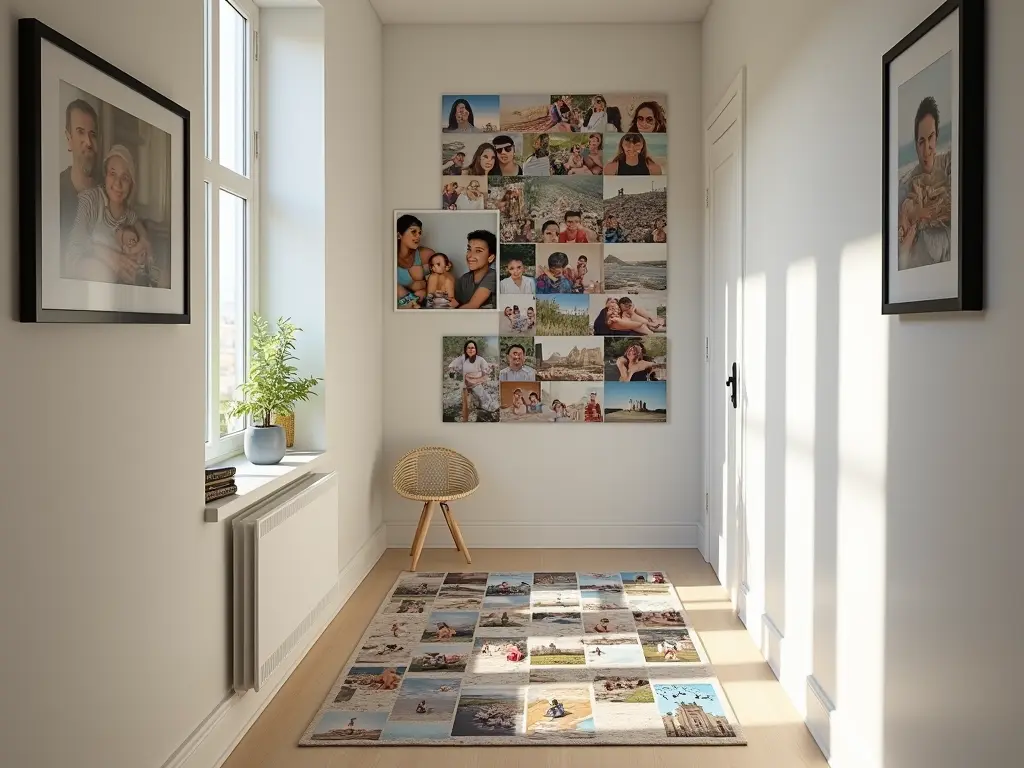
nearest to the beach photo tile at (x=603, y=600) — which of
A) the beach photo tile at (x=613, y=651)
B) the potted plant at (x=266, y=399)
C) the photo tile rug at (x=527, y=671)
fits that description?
the photo tile rug at (x=527, y=671)

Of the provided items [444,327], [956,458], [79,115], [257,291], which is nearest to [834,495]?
[956,458]

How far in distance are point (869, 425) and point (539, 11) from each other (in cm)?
354

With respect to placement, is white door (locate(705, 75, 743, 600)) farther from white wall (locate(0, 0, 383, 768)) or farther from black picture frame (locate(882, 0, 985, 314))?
white wall (locate(0, 0, 383, 768))

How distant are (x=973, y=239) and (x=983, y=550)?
1.98ft

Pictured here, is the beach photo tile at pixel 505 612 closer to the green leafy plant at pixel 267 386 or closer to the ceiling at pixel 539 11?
the green leafy plant at pixel 267 386

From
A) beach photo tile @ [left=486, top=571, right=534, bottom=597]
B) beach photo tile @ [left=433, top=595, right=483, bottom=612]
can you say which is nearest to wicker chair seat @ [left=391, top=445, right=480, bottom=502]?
beach photo tile @ [left=486, top=571, right=534, bottom=597]

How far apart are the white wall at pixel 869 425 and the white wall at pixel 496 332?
139cm

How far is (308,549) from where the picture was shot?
3566 mm

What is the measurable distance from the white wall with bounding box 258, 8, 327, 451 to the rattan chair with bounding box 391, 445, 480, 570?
3.83ft

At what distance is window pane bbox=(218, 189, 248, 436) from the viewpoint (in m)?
3.57

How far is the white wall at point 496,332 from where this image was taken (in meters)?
5.38

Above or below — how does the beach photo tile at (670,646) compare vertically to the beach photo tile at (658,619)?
below

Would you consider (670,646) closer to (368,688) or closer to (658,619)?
(658,619)

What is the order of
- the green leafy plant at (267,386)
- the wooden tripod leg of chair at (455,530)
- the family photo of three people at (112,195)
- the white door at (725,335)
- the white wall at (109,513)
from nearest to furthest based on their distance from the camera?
the white wall at (109,513)
the family photo of three people at (112,195)
the green leafy plant at (267,386)
the white door at (725,335)
the wooden tripod leg of chair at (455,530)
